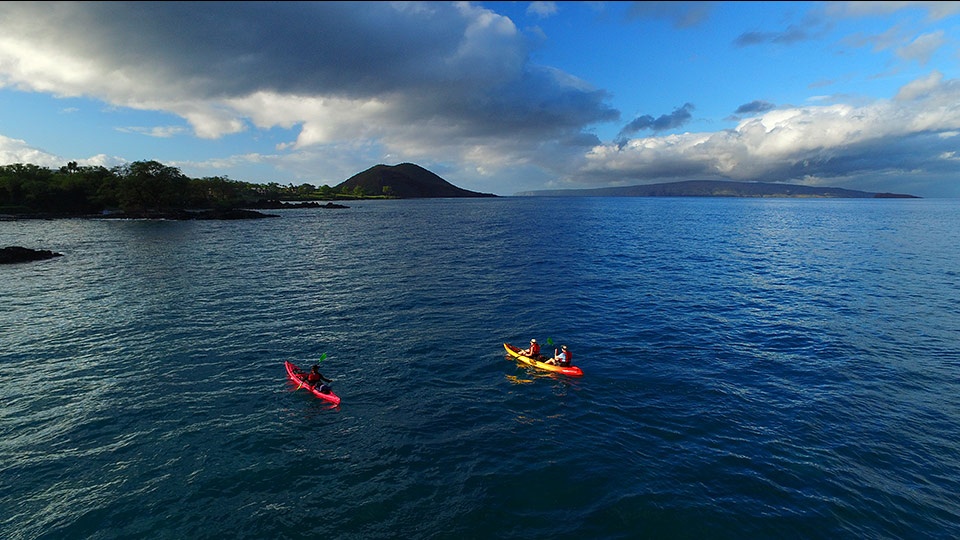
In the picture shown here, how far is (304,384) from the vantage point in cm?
2689

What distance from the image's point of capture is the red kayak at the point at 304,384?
84.4 feet

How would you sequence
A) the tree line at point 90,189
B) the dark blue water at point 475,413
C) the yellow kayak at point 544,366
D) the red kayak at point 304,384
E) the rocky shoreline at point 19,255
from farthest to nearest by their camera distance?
the tree line at point 90,189
the rocky shoreline at point 19,255
the yellow kayak at point 544,366
the red kayak at point 304,384
the dark blue water at point 475,413

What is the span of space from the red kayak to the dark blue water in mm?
562

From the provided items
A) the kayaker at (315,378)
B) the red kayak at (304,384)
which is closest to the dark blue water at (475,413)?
the red kayak at (304,384)

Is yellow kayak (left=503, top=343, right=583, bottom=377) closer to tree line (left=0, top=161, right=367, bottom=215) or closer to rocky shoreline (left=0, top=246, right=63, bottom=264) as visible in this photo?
rocky shoreline (left=0, top=246, right=63, bottom=264)

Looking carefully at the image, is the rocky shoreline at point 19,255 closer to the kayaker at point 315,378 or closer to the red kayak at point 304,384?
the red kayak at point 304,384

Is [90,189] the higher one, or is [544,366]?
[90,189]

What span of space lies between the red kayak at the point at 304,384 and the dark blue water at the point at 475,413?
562mm

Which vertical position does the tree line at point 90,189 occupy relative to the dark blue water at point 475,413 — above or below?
above

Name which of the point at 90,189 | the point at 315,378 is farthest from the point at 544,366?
the point at 90,189

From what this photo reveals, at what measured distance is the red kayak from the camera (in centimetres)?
2572

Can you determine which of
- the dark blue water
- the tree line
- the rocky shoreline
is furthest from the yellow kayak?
the tree line

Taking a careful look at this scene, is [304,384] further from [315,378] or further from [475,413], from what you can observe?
[475,413]

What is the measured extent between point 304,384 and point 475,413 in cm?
1138
